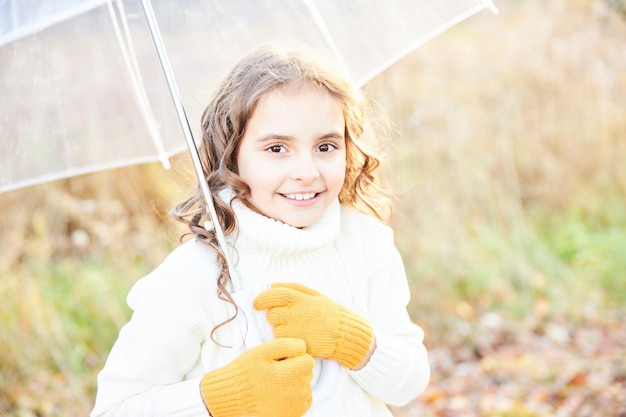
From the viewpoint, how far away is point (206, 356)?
6.44 feet

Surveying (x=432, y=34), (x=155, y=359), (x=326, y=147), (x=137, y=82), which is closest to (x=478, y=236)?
(x=432, y=34)

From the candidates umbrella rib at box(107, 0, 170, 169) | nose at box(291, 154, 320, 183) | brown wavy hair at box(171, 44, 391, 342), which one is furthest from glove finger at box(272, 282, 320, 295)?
umbrella rib at box(107, 0, 170, 169)

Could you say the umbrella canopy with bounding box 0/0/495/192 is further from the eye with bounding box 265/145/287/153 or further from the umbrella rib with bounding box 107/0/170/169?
the eye with bounding box 265/145/287/153

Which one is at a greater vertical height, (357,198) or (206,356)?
(357,198)

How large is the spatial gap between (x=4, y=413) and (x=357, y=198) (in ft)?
8.70

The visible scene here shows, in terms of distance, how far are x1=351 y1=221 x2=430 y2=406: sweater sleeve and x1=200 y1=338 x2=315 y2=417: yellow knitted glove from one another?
223mm

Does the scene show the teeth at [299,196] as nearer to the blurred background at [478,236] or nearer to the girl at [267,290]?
the girl at [267,290]

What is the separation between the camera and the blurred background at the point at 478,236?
4219 millimetres

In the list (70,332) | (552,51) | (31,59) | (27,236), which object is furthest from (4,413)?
(552,51)

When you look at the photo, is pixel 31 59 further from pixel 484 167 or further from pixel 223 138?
pixel 484 167

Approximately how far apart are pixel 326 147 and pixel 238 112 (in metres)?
0.23

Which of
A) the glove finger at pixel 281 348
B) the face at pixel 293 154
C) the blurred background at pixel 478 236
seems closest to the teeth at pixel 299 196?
the face at pixel 293 154

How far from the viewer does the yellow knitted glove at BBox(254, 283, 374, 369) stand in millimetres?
1881

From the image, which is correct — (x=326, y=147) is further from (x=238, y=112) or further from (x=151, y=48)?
(x=151, y=48)
